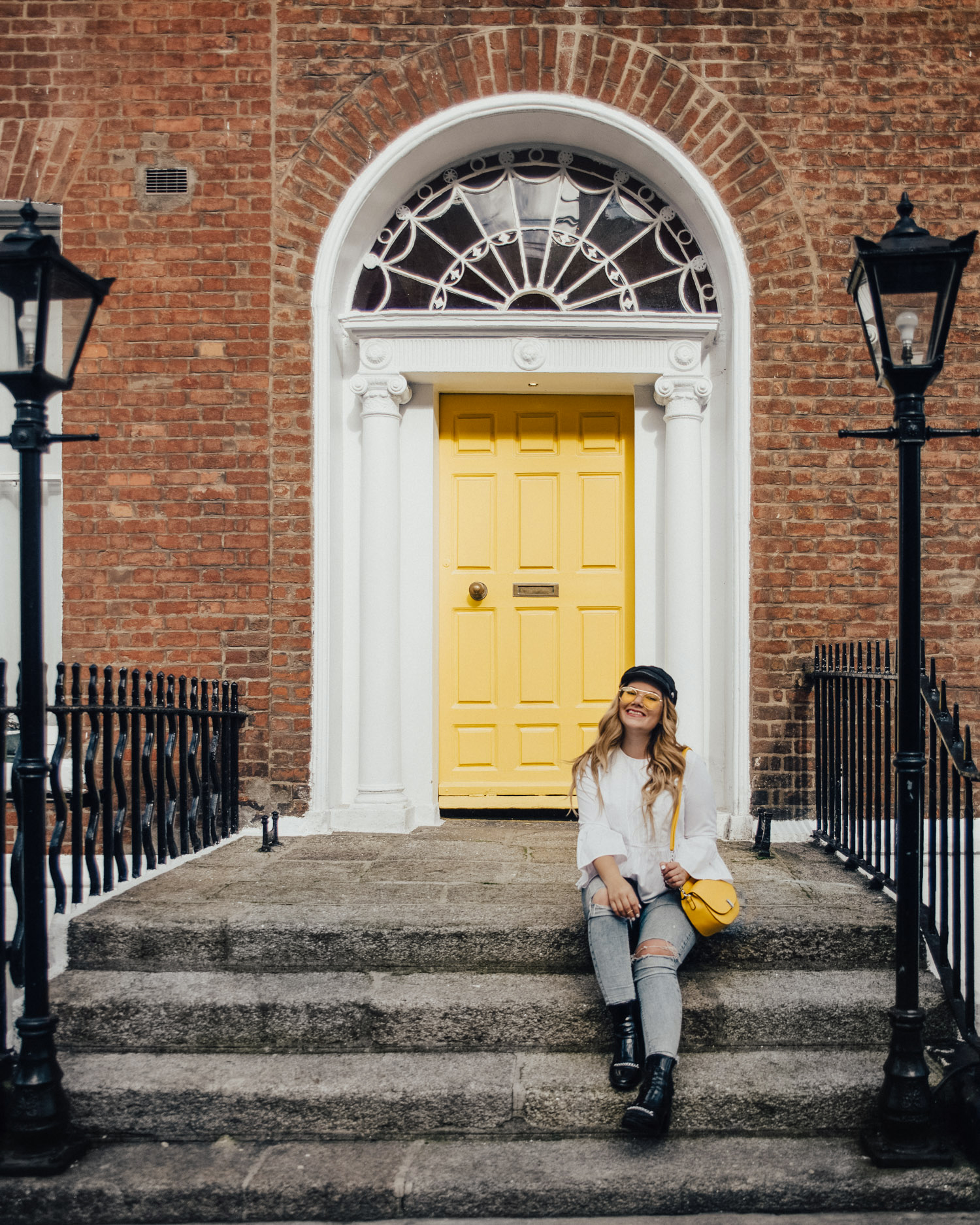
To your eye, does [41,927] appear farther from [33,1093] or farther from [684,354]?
[684,354]

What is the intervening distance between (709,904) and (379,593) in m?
2.87

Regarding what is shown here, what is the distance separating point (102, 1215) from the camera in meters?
2.83

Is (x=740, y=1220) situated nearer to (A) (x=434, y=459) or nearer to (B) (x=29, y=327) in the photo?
(B) (x=29, y=327)

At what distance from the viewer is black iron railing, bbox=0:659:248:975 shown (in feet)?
12.5

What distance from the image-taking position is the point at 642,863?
3.48 metres

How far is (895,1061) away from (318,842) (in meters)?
3.11

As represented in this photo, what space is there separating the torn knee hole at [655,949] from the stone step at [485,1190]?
59cm

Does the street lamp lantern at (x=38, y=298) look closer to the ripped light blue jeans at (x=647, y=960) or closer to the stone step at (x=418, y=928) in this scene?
the stone step at (x=418, y=928)

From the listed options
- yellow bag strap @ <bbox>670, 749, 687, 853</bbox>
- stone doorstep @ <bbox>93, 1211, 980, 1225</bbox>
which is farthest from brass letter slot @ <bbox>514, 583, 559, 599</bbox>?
stone doorstep @ <bbox>93, 1211, 980, 1225</bbox>

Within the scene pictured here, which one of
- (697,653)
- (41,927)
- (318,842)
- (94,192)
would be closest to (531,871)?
(318,842)

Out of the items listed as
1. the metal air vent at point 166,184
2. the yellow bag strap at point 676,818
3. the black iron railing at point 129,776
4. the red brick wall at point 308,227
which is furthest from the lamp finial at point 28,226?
the yellow bag strap at point 676,818

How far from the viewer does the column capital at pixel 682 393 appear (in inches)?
220

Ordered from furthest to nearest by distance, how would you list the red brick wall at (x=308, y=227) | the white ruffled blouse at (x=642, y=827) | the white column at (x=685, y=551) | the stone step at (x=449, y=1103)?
the white column at (x=685, y=551)
the red brick wall at (x=308, y=227)
the white ruffled blouse at (x=642, y=827)
the stone step at (x=449, y=1103)

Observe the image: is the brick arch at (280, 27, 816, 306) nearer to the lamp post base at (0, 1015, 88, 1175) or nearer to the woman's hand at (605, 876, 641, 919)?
the woman's hand at (605, 876, 641, 919)
